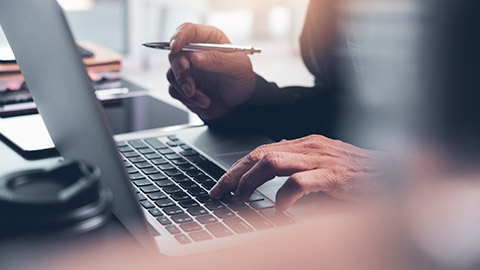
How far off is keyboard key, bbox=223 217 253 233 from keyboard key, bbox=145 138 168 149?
0.29 m

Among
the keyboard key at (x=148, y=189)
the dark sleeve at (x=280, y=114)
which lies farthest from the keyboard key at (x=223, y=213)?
the dark sleeve at (x=280, y=114)

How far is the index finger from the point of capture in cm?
90

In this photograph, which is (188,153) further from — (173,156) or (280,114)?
(280,114)

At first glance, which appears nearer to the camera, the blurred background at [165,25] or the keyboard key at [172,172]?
the keyboard key at [172,172]

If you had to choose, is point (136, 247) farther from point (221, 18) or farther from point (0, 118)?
point (221, 18)

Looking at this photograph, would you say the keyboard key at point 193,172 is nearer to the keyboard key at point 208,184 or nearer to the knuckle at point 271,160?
the keyboard key at point 208,184

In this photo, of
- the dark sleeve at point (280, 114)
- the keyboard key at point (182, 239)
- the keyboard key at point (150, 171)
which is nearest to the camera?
the keyboard key at point (182, 239)

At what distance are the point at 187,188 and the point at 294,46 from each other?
13.9ft

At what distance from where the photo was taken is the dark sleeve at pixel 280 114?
96 centimetres

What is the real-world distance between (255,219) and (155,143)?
33cm

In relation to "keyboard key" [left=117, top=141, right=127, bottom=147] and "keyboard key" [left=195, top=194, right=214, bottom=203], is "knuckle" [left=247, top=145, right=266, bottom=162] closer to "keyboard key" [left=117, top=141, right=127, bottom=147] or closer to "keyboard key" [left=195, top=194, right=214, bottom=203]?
"keyboard key" [left=195, top=194, right=214, bottom=203]

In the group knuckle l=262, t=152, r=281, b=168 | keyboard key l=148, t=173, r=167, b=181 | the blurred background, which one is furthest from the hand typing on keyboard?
the blurred background

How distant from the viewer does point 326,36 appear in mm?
1230

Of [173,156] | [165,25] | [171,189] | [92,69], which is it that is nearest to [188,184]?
[171,189]
